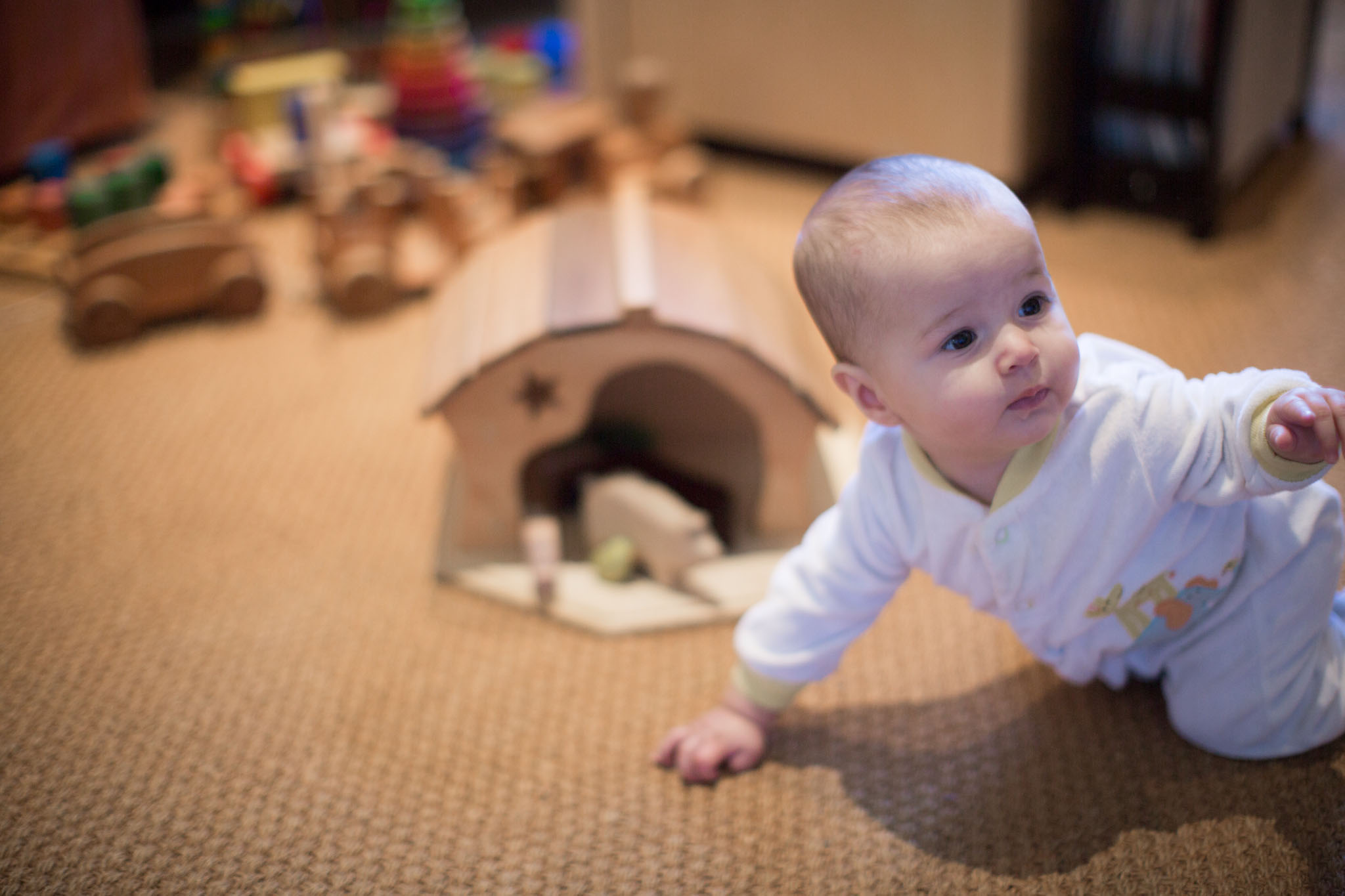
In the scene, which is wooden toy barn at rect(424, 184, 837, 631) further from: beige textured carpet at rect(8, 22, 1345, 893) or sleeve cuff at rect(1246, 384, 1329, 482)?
sleeve cuff at rect(1246, 384, 1329, 482)

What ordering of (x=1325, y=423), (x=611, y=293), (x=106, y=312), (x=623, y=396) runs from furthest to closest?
(x=106, y=312)
(x=623, y=396)
(x=611, y=293)
(x=1325, y=423)

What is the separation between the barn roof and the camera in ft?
3.17

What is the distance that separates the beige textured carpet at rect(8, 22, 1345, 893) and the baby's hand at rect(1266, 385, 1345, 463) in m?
0.12

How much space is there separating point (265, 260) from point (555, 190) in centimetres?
45

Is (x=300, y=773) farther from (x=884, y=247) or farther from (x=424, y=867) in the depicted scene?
(x=884, y=247)

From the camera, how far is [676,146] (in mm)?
1746

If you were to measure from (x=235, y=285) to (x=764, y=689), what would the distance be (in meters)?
1.04

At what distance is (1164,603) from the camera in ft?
2.43

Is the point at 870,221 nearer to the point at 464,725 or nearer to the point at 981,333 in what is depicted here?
the point at 981,333

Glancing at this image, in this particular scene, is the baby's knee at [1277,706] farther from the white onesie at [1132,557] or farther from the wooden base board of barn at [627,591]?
the wooden base board of barn at [627,591]

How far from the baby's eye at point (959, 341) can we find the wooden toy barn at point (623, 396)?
0.34m

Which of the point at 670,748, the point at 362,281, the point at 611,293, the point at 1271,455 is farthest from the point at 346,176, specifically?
the point at 1271,455

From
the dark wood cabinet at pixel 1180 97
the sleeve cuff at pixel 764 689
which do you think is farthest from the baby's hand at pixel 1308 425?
the dark wood cabinet at pixel 1180 97

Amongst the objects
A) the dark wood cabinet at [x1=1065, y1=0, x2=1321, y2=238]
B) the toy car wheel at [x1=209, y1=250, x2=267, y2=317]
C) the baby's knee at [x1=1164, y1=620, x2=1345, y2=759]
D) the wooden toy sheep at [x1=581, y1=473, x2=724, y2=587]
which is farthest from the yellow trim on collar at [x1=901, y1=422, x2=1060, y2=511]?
the toy car wheel at [x1=209, y1=250, x2=267, y2=317]
